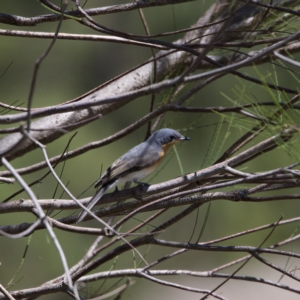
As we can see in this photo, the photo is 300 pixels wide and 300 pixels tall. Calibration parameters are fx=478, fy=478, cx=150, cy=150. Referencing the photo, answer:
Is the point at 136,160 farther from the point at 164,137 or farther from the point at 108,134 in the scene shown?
the point at 108,134

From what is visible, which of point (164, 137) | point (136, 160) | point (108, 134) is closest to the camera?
point (136, 160)

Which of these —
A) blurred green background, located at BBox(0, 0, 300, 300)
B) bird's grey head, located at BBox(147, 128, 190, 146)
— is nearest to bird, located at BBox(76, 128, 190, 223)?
bird's grey head, located at BBox(147, 128, 190, 146)

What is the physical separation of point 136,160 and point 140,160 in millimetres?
27

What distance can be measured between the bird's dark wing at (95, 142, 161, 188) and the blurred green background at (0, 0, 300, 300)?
298cm

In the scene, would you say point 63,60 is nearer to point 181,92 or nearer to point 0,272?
point 0,272

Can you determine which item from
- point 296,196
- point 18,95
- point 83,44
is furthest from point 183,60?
point 83,44

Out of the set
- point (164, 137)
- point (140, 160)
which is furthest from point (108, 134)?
point (140, 160)

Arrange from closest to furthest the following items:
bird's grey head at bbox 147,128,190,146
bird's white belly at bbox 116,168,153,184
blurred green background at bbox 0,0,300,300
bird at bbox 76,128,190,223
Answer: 1. bird at bbox 76,128,190,223
2. bird's white belly at bbox 116,168,153,184
3. bird's grey head at bbox 147,128,190,146
4. blurred green background at bbox 0,0,300,300

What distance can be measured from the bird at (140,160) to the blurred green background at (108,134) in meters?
2.90

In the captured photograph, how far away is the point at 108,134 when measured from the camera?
664cm

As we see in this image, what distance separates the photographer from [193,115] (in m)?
6.66

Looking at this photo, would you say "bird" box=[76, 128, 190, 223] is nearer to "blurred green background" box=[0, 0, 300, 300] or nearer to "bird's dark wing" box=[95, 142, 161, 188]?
"bird's dark wing" box=[95, 142, 161, 188]

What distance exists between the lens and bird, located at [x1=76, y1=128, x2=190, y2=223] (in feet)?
9.27

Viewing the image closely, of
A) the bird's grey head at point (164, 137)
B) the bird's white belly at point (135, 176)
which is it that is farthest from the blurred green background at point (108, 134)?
the bird's white belly at point (135, 176)
